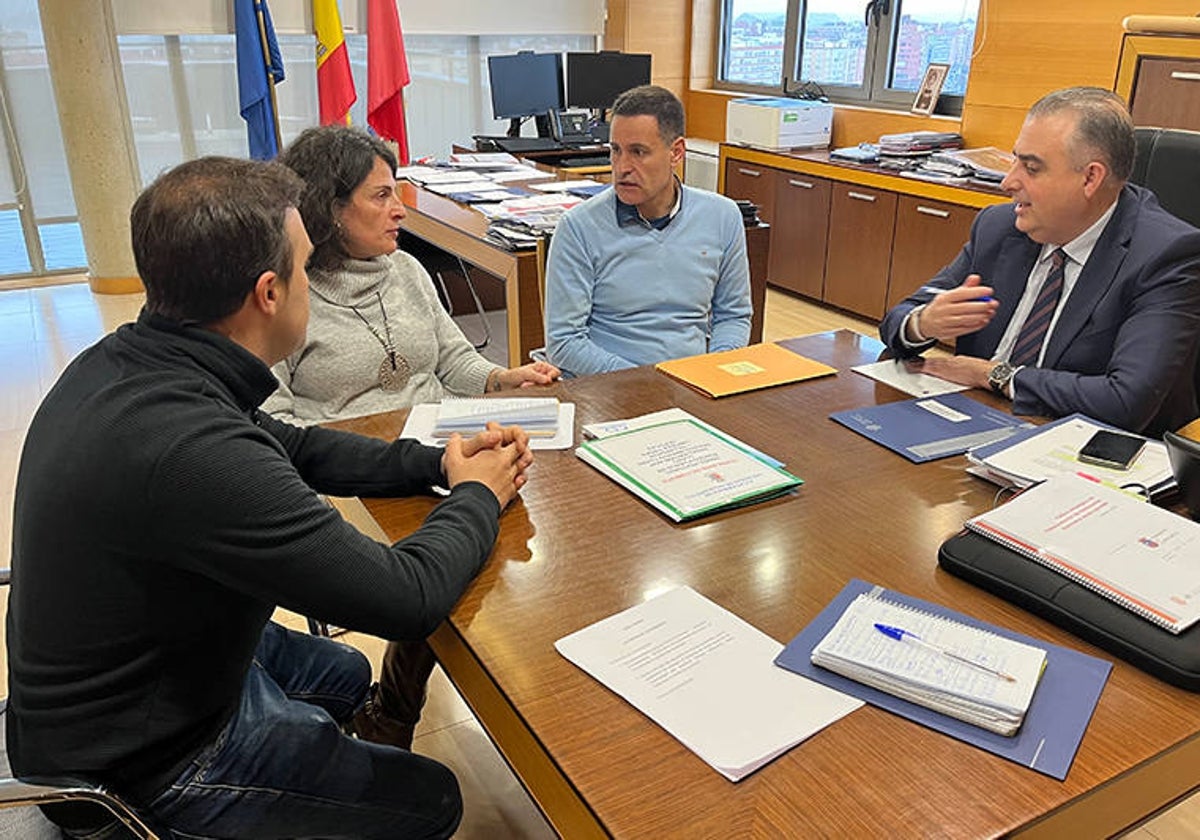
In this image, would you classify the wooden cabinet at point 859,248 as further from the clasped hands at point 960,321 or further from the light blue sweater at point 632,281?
the clasped hands at point 960,321

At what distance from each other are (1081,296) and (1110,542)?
81 centimetres

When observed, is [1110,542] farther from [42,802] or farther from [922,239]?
[922,239]

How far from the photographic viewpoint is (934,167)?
427cm

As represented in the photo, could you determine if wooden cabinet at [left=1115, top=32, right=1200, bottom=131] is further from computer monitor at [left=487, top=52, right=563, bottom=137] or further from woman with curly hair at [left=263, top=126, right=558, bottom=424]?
computer monitor at [left=487, top=52, right=563, bottom=137]

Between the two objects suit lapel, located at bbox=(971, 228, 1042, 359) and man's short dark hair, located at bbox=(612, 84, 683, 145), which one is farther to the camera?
man's short dark hair, located at bbox=(612, 84, 683, 145)

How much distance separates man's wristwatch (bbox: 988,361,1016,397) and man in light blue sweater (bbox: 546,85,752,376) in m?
0.82

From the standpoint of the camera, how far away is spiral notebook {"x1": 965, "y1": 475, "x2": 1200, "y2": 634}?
1.08 meters

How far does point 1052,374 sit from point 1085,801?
101 cm

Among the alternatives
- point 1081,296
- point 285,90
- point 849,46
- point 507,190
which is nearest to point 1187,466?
point 1081,296

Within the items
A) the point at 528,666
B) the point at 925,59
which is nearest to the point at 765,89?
the point at 925,59

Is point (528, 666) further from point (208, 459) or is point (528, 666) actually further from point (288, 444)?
point (288, 444)

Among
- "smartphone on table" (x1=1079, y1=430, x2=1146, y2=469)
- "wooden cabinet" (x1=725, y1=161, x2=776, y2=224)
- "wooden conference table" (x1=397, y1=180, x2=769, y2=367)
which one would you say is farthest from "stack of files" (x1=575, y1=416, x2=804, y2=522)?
"wooden cabinet" (x1=725, y1=161, x2=776, y2=224)

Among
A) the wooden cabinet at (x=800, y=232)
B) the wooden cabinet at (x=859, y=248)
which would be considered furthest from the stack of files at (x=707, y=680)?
the wooden cabinet at (x=800, y=232)

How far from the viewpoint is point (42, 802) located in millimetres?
930
